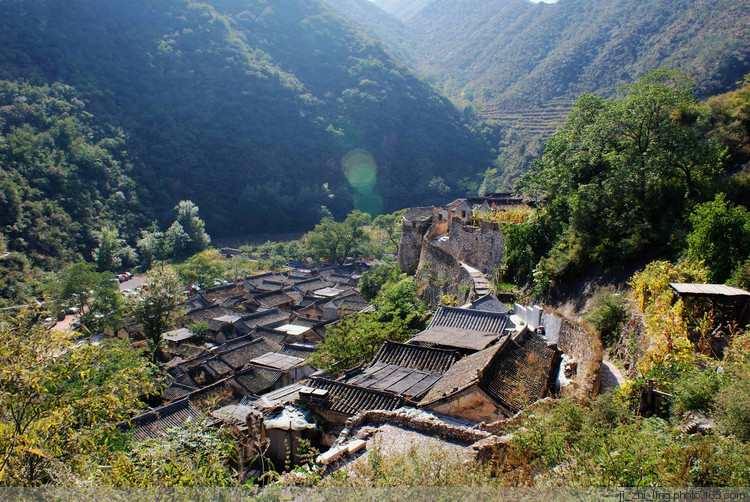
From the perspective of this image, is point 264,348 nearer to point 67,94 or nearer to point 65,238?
point 65,238

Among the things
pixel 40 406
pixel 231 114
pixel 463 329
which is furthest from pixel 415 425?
pixel 231 114

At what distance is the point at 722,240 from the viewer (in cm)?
833

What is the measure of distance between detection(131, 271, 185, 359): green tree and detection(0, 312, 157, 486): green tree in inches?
722

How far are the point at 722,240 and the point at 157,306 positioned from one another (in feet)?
73.3

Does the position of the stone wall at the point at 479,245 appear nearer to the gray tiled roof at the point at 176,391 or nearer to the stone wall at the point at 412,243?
the stone wall at the point at 412,243

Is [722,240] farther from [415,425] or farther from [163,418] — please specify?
[163,418]

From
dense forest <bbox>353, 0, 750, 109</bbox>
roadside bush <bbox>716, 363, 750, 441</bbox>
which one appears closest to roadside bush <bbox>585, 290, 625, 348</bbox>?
roadside bush <bbox>716, 363, 750, 441</bbox>

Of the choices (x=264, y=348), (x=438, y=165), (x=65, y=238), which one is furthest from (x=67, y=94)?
(x=264, y=348)

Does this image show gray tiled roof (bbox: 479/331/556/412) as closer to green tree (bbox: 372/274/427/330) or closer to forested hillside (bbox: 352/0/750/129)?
green tree (bbox: 372/274/427/330)

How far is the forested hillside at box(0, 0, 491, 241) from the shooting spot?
2598 inches

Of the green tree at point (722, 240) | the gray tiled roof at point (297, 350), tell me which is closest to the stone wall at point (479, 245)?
the gray tiled roof at point (297, 350)

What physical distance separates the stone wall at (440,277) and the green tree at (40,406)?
1225 centimetres

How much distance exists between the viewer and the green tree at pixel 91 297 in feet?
86.3

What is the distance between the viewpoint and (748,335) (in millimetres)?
6070
